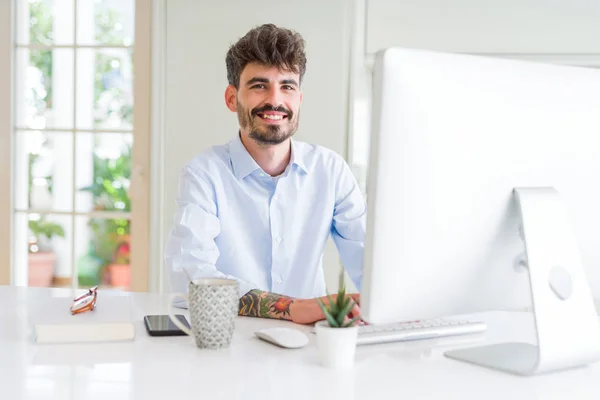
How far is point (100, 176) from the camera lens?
11.2 feet

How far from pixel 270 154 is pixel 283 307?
693mm

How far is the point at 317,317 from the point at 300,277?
68cm

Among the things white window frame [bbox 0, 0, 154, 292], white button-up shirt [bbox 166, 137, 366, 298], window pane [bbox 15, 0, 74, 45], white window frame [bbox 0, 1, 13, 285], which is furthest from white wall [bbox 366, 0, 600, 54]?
white window frame [bbox 0, 1, 13, 285]

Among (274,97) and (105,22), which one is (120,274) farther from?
(274,97)

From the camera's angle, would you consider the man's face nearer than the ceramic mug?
No

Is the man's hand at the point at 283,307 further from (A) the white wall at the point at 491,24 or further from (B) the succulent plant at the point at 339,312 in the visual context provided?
(A) the white wall at the point at 491,24

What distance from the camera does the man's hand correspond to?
58.2 inches

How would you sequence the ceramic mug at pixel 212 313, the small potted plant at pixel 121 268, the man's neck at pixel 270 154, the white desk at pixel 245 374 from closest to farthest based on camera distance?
1. the white desk at pixel 245 374
2. the ceramic mug at pixel 212 313
3. the man's neck at pixel 270 154
4. the small potted plant at pixel 121 268

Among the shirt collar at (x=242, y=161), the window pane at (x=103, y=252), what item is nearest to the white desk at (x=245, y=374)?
Answer: the shirt collar at (x=242, y=161)

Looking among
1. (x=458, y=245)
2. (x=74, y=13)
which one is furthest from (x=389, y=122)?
(x=74, y=13)

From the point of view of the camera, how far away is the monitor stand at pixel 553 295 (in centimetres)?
116

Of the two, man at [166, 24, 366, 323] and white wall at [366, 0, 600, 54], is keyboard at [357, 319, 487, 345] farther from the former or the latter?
white wall at [366, 0, 600, 54]

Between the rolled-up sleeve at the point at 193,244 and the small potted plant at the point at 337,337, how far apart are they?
483mm

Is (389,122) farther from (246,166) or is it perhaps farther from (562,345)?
(246,166)
